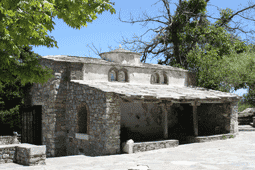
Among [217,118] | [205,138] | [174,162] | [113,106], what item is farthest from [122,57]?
[174,162]

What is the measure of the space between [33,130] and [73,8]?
9682 millimetres

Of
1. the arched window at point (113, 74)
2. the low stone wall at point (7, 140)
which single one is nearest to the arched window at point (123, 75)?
the arched window at point (113, 74)

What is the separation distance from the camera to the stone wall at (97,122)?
35.7ft

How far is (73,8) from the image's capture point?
661 cm

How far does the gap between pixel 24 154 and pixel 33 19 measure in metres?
4.27

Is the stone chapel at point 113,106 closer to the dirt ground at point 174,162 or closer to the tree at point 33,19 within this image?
the dirt ground at point 174,162

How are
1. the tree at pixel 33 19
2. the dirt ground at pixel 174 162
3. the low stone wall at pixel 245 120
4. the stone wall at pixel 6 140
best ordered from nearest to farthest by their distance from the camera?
the tree at pixel 33 19 < the dirt ground at pixel 174 162 < the stone wall at pixel 6 140 < the low stone wall at pixel 245 120

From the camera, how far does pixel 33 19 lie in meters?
6.66

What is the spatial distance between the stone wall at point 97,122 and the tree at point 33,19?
3.10m

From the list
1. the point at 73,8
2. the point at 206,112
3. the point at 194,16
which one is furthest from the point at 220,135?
the point at 194,16

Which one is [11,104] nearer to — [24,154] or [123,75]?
[123,75]

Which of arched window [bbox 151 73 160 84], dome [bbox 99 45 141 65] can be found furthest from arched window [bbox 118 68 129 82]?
arched window [bbox 151 73 160 84]

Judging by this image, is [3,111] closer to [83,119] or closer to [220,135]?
[83,119]

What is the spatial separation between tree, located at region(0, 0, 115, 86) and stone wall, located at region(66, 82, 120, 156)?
310 cm
